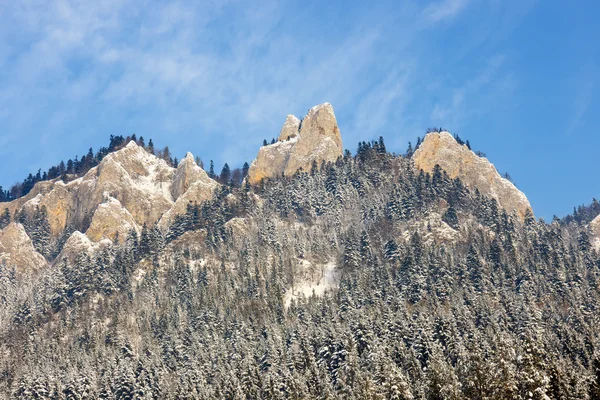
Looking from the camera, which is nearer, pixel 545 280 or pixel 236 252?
pixel 545 280

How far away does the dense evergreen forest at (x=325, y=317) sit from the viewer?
90.7 m

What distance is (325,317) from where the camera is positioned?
13138cm

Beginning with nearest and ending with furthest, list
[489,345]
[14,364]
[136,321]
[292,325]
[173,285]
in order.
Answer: [489,345] → [292,325] → [14,364] → [136,321] → [173,285]

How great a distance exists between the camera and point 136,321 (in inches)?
6201

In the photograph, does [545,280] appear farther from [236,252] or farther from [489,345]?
[236,252]

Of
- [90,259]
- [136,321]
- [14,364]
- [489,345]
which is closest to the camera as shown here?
[489,345]

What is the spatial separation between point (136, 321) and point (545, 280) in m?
99.6

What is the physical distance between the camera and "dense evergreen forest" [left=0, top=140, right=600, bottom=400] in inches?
3570

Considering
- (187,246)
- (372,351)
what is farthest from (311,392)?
(187,246)

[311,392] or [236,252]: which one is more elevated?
[236,252]

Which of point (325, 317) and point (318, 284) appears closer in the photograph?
point (325, 317)

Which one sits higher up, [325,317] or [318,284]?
[318,284]

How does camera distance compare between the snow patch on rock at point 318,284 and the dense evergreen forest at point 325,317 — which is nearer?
the dense evergreen forest at point 325,317

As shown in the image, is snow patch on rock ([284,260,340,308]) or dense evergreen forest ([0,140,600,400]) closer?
dense evergreen forest ([0,140,600,400])
